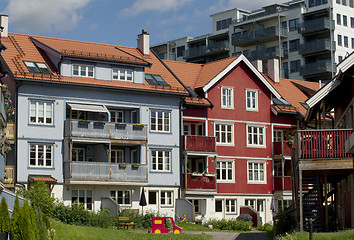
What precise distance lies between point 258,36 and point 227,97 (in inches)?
1613

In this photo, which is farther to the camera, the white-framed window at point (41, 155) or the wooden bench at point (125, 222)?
the white-framed window at point (41, 155)

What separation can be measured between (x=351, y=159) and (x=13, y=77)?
83.0ft

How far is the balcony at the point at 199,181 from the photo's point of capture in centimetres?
5878

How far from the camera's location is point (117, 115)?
189ft

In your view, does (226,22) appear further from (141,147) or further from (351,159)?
(351,159)

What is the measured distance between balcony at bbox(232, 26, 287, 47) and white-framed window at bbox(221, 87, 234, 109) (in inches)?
1558

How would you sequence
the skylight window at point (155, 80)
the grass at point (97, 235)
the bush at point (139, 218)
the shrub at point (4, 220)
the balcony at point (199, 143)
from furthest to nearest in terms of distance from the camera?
the balcony at point (199, 143)
the skylight window at point (155, 80)
the bush at point (139, 218)
the grass at point (97, 235)
the shrub at point (4, 220)

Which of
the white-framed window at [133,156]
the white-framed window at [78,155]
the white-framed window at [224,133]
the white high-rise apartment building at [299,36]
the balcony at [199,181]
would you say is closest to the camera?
the white-framed window at [78,155]

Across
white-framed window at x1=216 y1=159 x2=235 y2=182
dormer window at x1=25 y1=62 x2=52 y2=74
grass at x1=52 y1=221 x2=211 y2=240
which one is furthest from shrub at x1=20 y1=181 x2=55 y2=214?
white-framed window at x1=216 y1=159 x2=235 y2=182

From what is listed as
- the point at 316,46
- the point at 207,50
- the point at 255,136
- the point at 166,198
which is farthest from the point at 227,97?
the point at 207,50

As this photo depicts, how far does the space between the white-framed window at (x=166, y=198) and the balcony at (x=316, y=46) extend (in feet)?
149

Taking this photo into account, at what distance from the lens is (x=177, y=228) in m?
49.3

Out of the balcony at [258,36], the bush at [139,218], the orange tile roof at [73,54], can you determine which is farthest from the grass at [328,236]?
the balcony at [258,36]

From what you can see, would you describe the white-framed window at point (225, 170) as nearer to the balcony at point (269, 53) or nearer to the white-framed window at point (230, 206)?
the white-framed window at point (230, 206)
